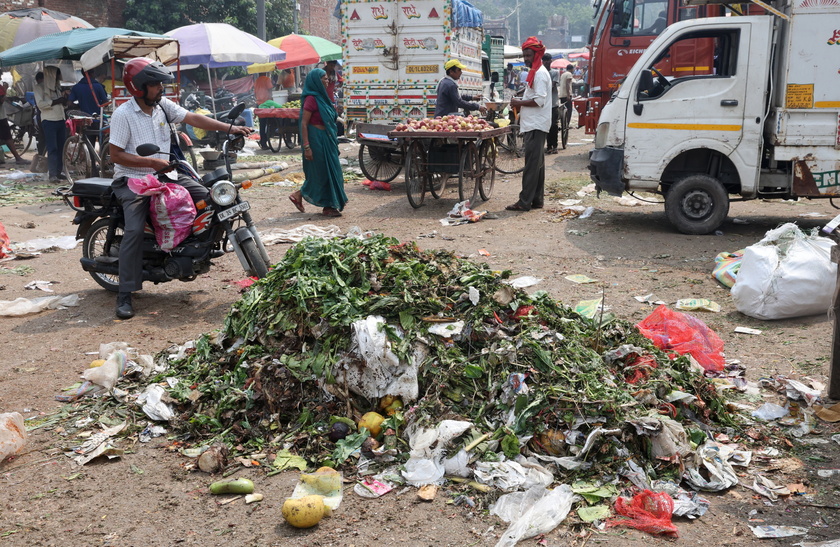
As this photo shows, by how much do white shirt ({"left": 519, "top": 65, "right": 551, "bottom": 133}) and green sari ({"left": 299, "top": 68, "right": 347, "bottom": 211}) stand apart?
8.30 feet

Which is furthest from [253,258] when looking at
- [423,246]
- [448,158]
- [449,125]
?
[448,158]

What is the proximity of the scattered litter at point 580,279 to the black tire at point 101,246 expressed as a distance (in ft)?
13.2

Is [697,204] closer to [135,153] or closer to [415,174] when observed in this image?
[415,174]

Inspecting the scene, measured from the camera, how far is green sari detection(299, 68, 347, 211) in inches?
378

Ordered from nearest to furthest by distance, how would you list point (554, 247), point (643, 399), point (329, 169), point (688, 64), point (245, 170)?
1. point (643, 399)
2. point (554, 247)
3. point (329, 169)
4. point (688, 64)
5. point (245, 170)

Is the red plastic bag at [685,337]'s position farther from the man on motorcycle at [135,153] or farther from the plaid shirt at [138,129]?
the plaid shirt at [138,129]

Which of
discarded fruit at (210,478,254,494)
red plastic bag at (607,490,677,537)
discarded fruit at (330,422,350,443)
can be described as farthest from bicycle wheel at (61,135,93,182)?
red plastic bag at (607,490,677,537)

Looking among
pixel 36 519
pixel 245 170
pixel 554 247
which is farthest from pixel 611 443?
pixel 245 170

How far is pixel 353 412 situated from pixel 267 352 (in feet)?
2.31

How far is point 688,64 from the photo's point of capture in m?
11.9

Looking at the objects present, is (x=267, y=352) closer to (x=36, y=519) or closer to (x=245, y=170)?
(x=36, y=519)

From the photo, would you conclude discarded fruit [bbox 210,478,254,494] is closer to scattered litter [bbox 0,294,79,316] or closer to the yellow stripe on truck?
scattered litter [bbox 0,294,79,316]

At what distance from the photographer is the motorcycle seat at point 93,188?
6.09 metres

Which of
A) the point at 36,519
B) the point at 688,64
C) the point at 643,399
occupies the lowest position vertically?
the point at 36,519
